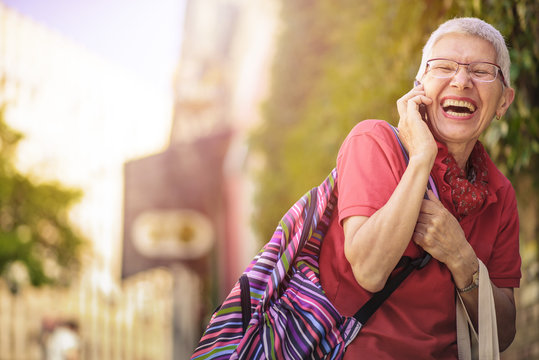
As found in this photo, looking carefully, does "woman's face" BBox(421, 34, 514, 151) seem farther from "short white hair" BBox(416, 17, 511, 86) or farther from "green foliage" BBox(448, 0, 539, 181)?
"green foliage" BBox(448, 0, 539, 181)

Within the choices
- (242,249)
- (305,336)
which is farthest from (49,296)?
(305,336)

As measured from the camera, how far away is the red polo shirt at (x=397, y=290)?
128 centimetres

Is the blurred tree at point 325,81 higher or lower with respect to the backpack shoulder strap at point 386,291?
higher

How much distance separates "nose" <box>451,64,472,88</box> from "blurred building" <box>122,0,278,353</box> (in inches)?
279

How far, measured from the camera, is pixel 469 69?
4.60 ft

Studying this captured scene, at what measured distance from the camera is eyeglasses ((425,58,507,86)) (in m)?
1.40

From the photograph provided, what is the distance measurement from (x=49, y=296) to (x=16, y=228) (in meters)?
2.03

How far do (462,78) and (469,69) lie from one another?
0.04m

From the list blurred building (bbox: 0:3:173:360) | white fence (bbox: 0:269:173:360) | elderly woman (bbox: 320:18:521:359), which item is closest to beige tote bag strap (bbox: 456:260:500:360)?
elderly woman (bbox: 320:18:521:359)

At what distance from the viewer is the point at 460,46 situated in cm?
141

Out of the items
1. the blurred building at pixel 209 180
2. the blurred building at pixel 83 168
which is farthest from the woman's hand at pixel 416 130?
the blurred building at pixel 83 168

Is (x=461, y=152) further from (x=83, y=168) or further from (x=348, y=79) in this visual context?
(x=83, y=168)

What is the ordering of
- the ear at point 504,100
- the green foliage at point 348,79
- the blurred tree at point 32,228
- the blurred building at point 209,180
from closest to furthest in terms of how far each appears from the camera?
the ear at point 504,100 < the green foliage at point 348,79 < the blurred tree at point 32,228 < the blurred building at point 209,180

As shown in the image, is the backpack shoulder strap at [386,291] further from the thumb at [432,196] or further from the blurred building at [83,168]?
the blurred building at [83,168]
